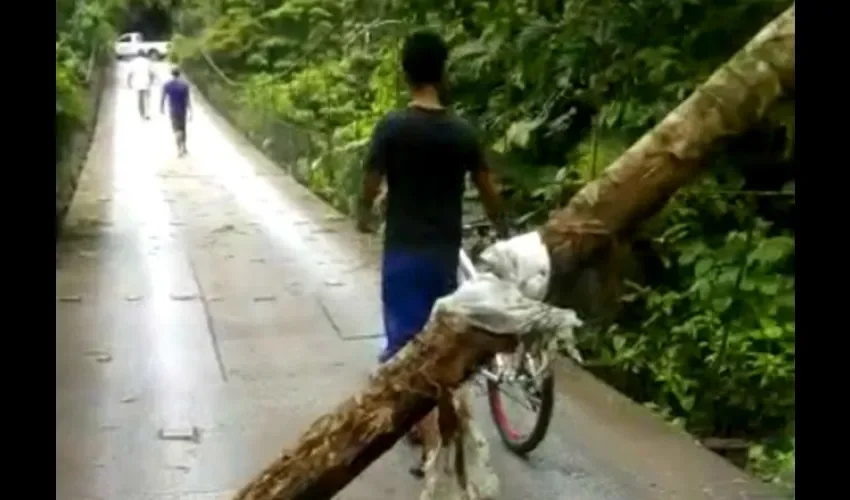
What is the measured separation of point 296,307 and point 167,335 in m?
1.40

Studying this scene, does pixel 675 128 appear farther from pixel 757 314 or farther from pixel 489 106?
pixel 489 106

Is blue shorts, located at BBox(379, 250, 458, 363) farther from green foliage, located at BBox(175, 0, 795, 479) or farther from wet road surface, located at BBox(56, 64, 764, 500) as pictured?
green foliage, located at BBox(175, 0, 795, 479)

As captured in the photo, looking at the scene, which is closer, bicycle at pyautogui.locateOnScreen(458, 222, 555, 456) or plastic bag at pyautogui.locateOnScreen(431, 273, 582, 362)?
plastic bag at pyautogui.locateOnScreen(431, 273, 582, 362)

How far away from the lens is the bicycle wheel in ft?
19.6

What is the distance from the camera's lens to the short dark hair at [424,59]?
16.7ft

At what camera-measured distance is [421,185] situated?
5.29m

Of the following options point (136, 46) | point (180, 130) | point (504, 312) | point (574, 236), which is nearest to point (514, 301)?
point (504, 312)

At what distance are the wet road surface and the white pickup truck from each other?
104 feet

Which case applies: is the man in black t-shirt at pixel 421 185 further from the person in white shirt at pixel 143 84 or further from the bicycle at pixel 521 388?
the person in white shirt at pixel 143 84

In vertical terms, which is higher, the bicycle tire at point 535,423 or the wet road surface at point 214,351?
the bicycle tire at point 535,423

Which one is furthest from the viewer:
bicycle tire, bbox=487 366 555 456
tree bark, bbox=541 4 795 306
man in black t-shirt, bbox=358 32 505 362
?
bicycle tire, bbox=487 366 555 456

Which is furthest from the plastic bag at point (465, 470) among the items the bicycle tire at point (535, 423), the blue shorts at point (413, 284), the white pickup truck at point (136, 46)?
the white pickup truck at point (136, 46)

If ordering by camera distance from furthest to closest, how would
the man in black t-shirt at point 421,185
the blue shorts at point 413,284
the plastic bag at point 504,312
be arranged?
the blue shorts at point 413,284
the man in black t-shirt at point 421,185
the plastic bag at point 504,312

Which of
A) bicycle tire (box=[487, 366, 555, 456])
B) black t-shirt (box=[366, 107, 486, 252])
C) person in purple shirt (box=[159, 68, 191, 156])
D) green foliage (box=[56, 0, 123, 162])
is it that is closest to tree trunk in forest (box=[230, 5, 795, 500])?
green foliage (box=[56, 0, 123, 162])
